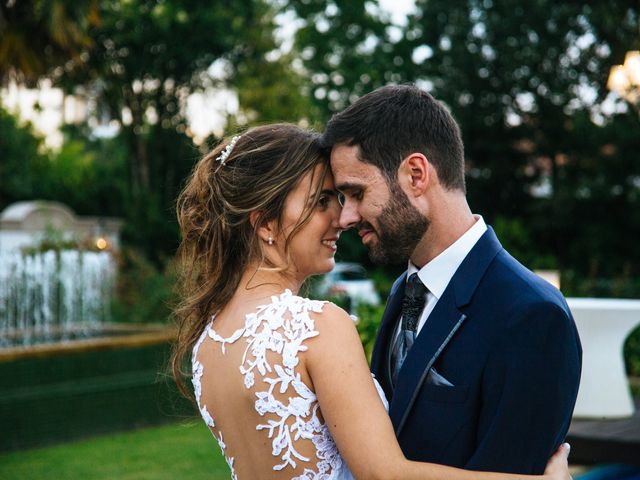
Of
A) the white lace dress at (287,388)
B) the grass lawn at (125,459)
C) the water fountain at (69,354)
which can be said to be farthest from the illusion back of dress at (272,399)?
the grass lawn at (125,459)

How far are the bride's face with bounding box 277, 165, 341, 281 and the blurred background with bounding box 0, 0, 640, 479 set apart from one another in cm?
331

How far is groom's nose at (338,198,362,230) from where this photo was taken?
A: 256 cm

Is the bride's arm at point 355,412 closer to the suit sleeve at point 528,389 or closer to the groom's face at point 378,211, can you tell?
the suit sleeve at point 528,389

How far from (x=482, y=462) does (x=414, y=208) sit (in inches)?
27.2

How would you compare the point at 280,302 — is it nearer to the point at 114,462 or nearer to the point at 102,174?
the point at 114,462

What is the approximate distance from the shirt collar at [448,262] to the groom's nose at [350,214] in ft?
0.78

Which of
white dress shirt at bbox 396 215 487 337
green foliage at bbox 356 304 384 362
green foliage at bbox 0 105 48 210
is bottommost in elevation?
green foliage at bbox 0 105 48 210

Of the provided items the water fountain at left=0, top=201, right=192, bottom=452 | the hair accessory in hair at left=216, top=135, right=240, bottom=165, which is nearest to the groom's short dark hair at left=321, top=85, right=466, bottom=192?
the hair accessory in hair at left=216, top=135, right=240, bottom=165

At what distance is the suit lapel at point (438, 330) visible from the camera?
2.31 meters

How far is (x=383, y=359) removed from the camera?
2.76m

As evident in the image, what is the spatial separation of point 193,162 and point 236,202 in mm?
7202

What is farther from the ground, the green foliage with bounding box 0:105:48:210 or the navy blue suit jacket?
the navy blue suit jacket

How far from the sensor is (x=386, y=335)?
2.82m

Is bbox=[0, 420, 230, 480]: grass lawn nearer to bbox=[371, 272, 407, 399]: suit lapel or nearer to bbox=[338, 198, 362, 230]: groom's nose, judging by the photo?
bbox=[371, 272, 407, 399]: suit lapel
